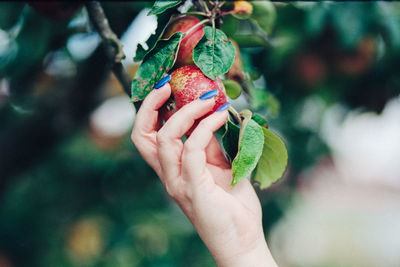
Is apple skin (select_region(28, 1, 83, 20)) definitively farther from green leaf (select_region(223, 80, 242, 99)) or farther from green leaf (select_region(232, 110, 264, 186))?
green leaf (select_region(232, 110, 264, 186))

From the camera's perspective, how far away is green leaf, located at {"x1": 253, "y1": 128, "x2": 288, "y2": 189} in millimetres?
572

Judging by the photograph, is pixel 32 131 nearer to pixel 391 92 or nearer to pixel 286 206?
pixel 286 206

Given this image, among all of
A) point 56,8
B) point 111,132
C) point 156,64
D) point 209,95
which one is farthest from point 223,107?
point 111,132

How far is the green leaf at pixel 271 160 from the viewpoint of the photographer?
22.5 inches

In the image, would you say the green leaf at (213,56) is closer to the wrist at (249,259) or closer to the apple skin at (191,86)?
the apple skin at (191,86)

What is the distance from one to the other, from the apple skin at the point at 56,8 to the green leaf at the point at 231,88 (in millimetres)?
662

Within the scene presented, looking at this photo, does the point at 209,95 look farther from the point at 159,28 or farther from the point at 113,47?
the point at 113,47

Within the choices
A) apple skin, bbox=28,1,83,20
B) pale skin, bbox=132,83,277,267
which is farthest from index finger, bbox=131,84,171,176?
apple skin, bbox=28,1,83,20

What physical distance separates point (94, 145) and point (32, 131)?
0.32 m

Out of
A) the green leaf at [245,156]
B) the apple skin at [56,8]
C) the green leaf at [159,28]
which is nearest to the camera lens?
the green leaf at [245,156]

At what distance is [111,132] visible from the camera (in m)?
1.84

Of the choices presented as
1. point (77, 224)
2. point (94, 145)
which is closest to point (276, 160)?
point (94, 145)

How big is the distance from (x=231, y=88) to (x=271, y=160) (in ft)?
0.55

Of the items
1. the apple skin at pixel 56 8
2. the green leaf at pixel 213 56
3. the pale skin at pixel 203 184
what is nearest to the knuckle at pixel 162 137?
the pale skin at pixel 203 184
